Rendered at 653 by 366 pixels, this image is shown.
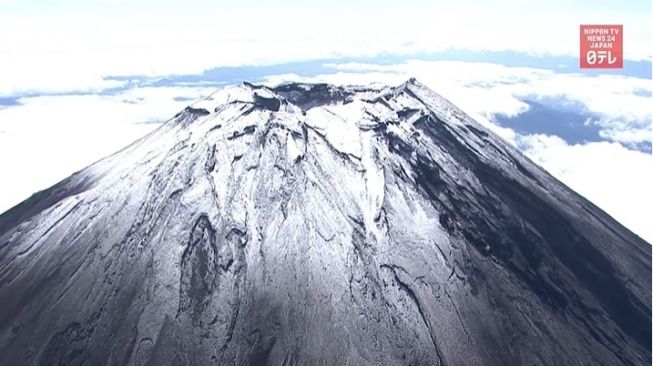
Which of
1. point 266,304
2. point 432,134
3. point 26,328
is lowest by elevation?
point 26,328

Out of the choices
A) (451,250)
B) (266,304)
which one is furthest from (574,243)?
(266,304)

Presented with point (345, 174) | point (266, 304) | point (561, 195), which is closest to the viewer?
point (266, 304)

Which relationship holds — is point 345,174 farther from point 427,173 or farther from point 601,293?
point 601,293

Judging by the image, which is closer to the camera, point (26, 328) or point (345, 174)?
point (26, 328)

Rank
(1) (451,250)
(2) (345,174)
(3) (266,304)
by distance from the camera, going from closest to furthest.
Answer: (3) (266,304) → (1) (451,250) → (2) (345,174)

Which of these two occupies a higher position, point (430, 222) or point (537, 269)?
point (430, 222)

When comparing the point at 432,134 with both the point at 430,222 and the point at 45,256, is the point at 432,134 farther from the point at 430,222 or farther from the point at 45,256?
the point at 45,256

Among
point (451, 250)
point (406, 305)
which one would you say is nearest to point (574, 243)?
point (451, 250)
